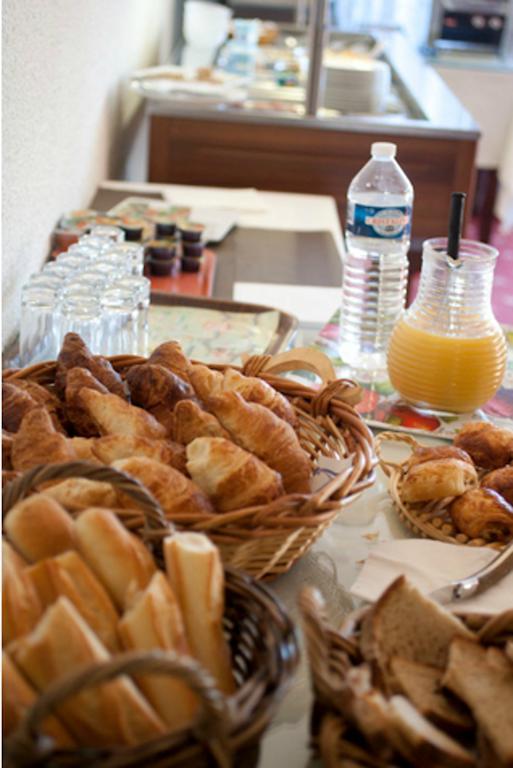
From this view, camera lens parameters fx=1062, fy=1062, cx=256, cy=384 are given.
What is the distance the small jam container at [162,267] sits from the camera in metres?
1.89

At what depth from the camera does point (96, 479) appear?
694 millimetres

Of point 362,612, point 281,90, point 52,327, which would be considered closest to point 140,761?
point 362,612

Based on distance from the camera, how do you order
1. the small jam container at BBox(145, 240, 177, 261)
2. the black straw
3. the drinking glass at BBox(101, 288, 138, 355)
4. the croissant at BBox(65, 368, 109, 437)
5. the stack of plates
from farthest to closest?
the stack of plates → the small jam container at BBox(145, 240, 177, 261) → the drinking glass at BBox(101, 288, 138, 355) → the black straw → the croissant at BBox(65, 368, 109, 437)

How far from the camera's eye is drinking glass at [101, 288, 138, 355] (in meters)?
1.36

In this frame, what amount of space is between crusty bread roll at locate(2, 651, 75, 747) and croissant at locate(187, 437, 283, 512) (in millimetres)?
312

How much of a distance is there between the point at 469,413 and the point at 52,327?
541mm

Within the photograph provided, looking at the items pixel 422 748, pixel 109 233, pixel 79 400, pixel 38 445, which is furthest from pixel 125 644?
pixel 109 233

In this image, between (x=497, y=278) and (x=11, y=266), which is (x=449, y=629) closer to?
(x=11, y=266)

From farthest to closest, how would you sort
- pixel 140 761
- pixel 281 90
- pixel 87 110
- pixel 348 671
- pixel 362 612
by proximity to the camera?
pixel 281 90 → pixel 87 110 → pixel 362 612 → pixel 348 671 → pixel 140 761

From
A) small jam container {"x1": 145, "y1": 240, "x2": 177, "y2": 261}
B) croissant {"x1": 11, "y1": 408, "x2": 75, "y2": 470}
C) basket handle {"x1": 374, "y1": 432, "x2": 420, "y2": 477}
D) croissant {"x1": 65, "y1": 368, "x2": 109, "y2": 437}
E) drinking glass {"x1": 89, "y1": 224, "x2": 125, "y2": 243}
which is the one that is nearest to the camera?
croissant {"x1": 11, "y1": 408, "x2": 75, "y2": 470}

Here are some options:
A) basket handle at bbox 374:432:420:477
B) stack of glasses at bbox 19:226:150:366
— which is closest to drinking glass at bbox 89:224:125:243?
stack of glasses at bbox 19:226:150:366

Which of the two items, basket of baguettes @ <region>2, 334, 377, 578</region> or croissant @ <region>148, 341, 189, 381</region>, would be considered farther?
croissant @ <region>148, 341, 189, 381</region>

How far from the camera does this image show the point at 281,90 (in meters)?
Result: 3.42

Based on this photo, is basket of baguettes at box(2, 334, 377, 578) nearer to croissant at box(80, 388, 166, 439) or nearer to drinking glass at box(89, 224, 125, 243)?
→ croissant at box(80, 388, 166, 439)
